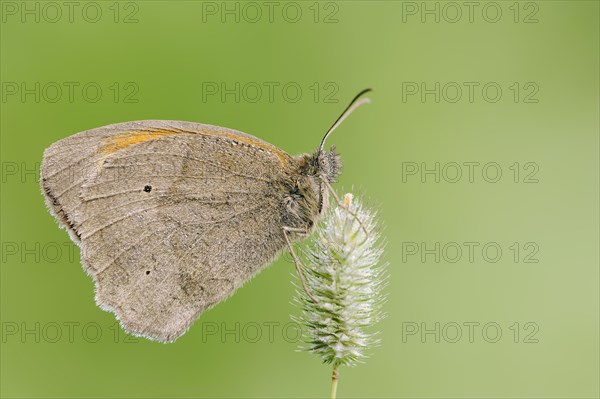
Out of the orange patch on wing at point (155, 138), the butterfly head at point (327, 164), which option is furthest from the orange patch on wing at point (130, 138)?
the butterfly head at point (327, 164)

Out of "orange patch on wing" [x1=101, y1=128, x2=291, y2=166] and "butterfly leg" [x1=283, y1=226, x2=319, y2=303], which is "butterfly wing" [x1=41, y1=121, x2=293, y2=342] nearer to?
"orange patch on wing" [x1=101, y1=128, x2=291, y2=166]

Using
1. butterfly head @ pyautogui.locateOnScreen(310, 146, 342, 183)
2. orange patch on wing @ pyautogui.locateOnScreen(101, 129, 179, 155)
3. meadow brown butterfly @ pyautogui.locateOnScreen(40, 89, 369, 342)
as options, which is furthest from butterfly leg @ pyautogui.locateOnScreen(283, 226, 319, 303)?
orange patch on wing @ pyautogui.locateOnScreen(101, 129, 179, 155)

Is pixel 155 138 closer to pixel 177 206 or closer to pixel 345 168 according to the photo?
pixel 177 206

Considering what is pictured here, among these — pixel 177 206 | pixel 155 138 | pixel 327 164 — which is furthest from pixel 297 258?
pixel 155 138

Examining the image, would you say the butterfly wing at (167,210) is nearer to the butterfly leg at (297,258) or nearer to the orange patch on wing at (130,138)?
the orange patch on wing at (130,138)

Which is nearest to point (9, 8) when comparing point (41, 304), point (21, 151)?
point (21, 151)
